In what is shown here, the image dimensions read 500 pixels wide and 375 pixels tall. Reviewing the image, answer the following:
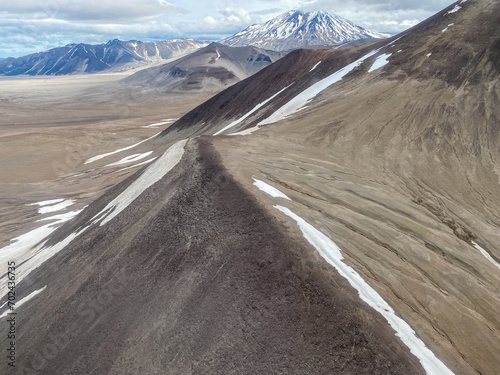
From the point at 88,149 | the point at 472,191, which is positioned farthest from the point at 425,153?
the point at 88,149

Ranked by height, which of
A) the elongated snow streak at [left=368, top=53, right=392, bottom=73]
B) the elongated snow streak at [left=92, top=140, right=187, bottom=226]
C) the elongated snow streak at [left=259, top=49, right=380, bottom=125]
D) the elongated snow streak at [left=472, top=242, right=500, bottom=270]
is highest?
the elongated snow streak at [left=368, top=53, right=392, bottom=73]

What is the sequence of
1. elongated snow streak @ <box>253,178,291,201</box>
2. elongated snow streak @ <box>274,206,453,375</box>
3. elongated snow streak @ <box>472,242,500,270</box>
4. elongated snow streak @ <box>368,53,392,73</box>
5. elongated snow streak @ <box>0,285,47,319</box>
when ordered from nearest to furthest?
1. elongated snow streak @ <box>274,206,453,375</box>
2. elongated snow streak @ <box>472,242,500,270</box>
3. elongated snow streak @ <box>253,178,291,201</box>
4. elongated snow streak @ <box>0,285,47,319</box>
5. elongated snow streak @ <box>368,53,392,73</box>

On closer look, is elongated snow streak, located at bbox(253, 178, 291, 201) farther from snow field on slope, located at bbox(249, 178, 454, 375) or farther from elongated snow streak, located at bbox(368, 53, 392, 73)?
elongated snow streak, located at bbox(368, 53, 392, 73)

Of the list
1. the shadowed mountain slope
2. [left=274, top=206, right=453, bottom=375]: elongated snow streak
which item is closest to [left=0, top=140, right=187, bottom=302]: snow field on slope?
the shadowed mountain slope

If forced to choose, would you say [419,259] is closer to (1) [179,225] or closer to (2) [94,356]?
(1) [179,225]

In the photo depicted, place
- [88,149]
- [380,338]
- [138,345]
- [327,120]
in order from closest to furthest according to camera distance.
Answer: [380,338]
[138,345]
[327,120]
[88,149]
